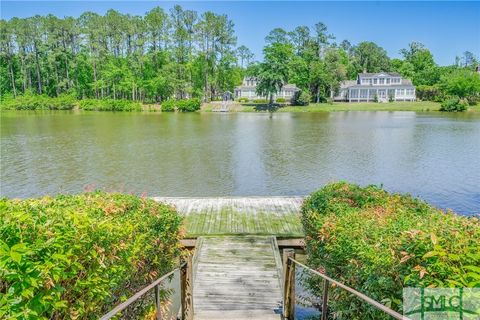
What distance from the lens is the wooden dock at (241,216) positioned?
8.98 m

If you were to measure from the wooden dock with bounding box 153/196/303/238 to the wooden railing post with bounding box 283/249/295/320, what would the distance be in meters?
3.41

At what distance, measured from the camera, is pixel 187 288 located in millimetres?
5129

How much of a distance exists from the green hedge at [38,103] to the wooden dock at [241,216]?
6403cm

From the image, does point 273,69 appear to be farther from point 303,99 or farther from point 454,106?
point 454,106

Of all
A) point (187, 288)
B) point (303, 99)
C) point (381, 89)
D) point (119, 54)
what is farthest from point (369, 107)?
point (187, 288)

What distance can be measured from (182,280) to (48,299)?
248cm

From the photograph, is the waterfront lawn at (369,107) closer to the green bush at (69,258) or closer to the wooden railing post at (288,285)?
the wooden railing post at (288,285)

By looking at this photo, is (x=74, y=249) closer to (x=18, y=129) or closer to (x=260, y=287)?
(x=260, y=287)

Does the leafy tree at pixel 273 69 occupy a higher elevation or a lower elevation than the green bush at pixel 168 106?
higher

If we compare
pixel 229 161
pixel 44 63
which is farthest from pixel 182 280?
pixel 44 63

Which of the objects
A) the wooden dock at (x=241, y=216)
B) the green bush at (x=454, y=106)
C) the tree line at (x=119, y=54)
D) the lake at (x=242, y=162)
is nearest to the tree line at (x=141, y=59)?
the tree line at (x=119, y=54)

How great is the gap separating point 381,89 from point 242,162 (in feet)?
194

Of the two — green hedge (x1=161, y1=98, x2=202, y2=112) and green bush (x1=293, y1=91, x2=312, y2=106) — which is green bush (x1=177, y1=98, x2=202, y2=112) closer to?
green hedge (x1=161, y1=98, x2=202, y2=112)

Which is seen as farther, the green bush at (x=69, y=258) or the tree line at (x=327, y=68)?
the tree line at (x=327, y=68)
